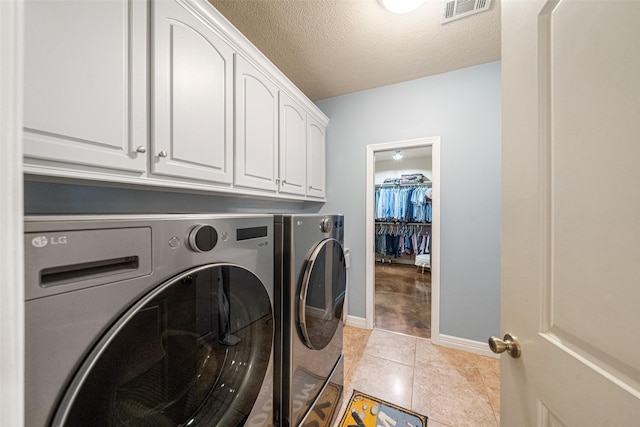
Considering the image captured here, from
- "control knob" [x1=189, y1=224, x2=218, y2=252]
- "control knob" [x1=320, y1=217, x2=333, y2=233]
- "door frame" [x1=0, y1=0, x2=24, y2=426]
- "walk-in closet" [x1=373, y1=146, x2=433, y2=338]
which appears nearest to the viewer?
"door frame" [x1=0, y1=0, x2=24, y2=426]

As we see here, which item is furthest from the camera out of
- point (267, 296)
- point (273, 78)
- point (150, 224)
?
point (273, 78)

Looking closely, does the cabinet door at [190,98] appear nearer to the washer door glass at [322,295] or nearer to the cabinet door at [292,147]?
the cabinet door at [292,147]

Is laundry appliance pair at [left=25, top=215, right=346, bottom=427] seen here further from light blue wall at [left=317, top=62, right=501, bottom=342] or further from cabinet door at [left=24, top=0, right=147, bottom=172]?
light blue wall at [left=317, top=62, right=501, bottom=342]

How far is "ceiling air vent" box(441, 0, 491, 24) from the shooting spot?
1.32 m

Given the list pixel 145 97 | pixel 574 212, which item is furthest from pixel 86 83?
pixel 574 212

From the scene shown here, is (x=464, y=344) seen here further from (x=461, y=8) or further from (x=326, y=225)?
(x=461, y=8)

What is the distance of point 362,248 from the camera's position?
230cm

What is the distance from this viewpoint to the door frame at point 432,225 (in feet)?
6.65

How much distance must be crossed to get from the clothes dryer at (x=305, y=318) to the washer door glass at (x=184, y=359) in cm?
9

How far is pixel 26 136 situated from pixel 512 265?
138 centimetres

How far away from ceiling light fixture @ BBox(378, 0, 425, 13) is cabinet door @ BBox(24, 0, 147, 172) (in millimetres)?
1225

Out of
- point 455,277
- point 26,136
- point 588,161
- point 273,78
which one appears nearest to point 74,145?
point 26,136

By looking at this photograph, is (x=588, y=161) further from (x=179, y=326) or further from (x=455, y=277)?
(x=455, y=277)

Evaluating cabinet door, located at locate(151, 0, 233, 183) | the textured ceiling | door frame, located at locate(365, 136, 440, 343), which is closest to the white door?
the textured ceiling
